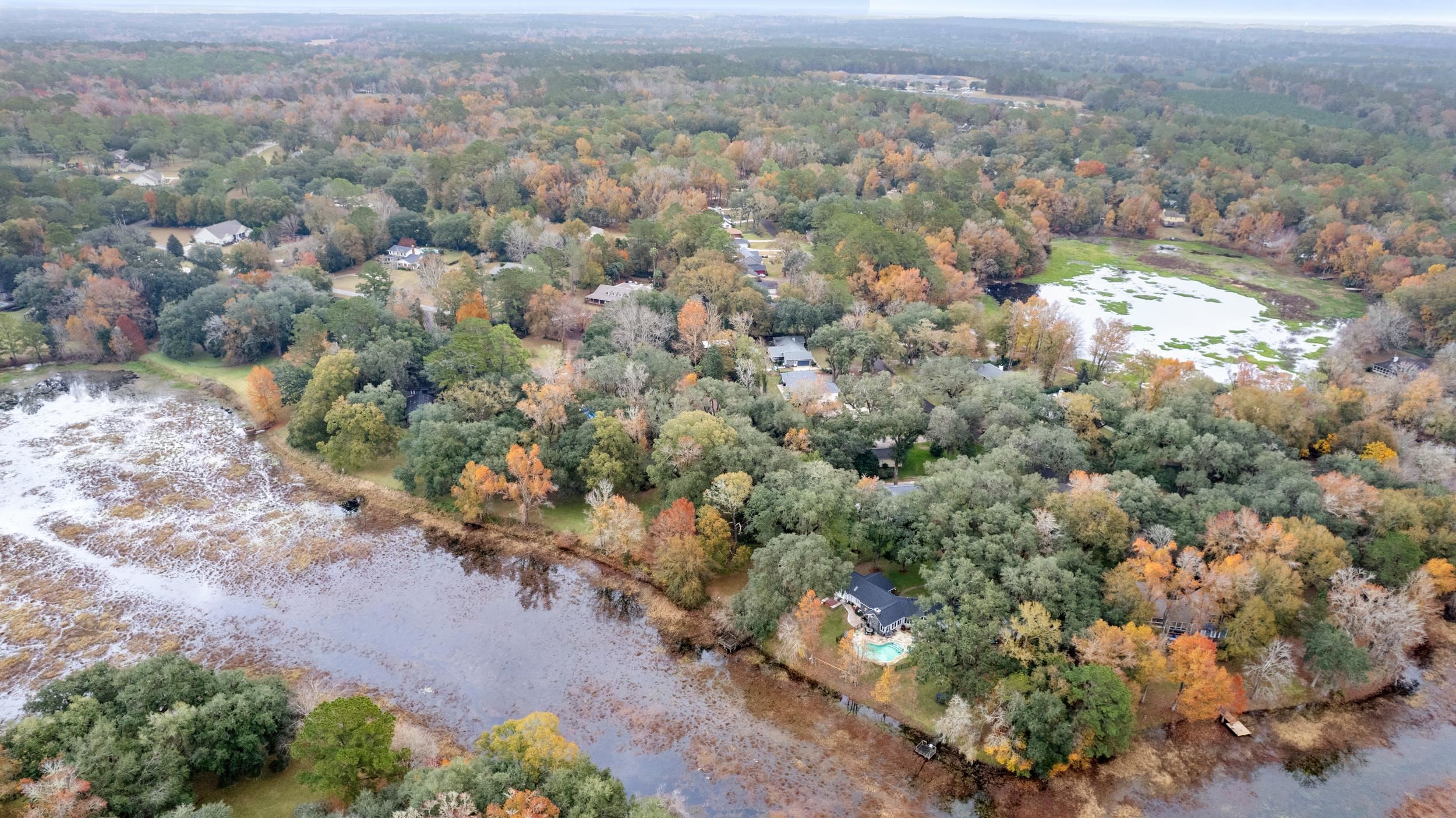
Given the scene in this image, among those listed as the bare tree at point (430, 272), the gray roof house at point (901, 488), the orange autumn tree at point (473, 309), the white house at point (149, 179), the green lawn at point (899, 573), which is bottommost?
the green lawn at point (899, 573)

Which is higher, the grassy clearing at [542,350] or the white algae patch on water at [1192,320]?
the white algae patch on water at [1192,320]

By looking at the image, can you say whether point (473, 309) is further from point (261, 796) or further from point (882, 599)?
point (882, 599)

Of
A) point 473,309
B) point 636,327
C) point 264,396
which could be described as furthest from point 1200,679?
point 264,396

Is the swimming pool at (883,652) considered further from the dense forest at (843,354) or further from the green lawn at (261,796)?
the green lawn at (261,796)

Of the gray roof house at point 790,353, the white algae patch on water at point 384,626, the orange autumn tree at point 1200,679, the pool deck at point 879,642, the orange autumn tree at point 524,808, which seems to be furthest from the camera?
the gray roof house at point 790,353

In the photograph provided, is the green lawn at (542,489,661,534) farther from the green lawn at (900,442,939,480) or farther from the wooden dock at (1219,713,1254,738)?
the wooden dock at (1219,713,1254,738)

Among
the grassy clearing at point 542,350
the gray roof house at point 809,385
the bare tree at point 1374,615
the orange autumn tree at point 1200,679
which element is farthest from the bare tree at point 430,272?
the bare tree at point 1374,615

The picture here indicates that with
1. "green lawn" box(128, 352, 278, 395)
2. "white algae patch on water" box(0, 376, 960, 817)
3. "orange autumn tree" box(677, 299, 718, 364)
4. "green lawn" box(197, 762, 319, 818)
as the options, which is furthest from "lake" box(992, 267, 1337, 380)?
"green lawn" box(128, 352, 278, 395)
